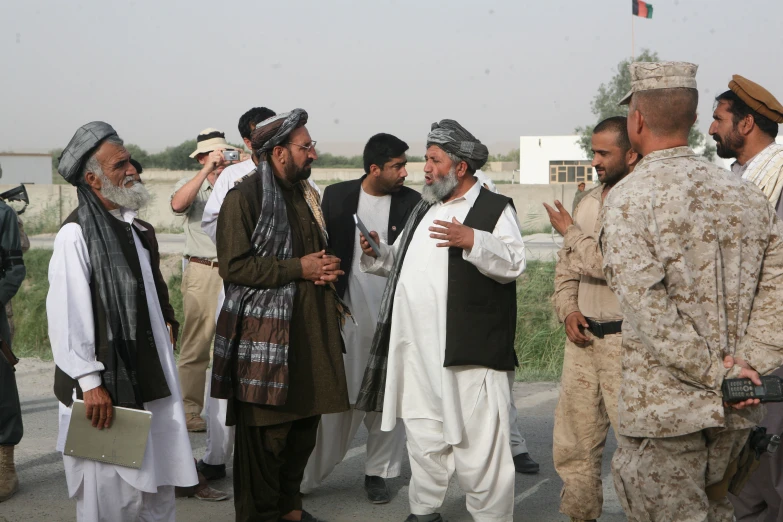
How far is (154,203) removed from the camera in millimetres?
26781

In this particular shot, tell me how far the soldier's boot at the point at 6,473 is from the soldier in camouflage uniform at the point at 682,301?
3903 mm

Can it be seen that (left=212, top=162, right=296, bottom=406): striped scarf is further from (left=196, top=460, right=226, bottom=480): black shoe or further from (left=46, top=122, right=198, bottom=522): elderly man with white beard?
(left=196, top=460, right=226, bottom=480): black shoe

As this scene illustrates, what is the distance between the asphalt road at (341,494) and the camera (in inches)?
196

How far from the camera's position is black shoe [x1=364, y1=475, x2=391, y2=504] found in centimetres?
521

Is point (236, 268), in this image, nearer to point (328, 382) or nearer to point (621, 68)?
point (328, 382)

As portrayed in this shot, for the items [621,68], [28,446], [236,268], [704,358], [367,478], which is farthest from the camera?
[621,68]

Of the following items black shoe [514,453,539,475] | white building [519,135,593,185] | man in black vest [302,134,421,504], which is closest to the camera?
man in black vest [302,134,421,504]

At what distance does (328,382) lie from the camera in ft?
14.9

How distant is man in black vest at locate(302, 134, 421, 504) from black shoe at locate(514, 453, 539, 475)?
0.82 meters

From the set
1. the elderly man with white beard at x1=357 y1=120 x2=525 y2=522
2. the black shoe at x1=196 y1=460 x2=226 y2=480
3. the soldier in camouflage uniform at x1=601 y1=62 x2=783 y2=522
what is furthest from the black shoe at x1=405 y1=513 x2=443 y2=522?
the soldier in camouflage uniform at x1=601 y1=62 x2=783 y2=522

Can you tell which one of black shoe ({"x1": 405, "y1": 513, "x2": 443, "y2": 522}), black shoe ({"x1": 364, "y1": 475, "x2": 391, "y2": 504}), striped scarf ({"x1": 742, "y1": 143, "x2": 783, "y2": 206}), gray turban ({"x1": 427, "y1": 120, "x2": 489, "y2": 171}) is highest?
gray turban ({"x1": 427, "y1": 120, "x2": 489, "y2": 171})

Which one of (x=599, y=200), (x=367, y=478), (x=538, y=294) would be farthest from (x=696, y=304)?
(x=538, y=294)

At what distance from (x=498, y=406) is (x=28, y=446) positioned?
384cm

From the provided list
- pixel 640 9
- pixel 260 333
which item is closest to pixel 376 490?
pixel 260 333
